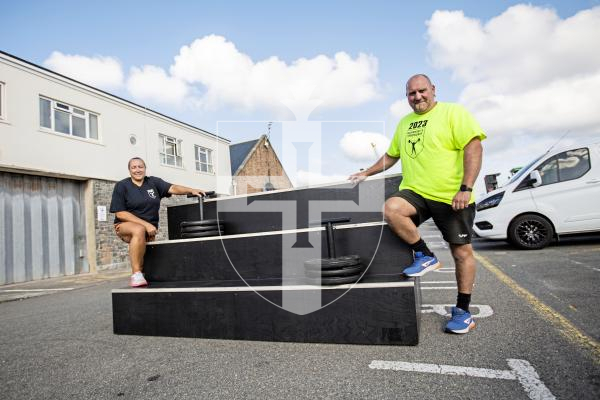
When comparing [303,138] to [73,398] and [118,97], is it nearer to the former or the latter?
[73,398]

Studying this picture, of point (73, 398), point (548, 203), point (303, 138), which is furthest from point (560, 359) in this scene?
point (548, 203)

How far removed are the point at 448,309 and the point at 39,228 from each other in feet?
39.2

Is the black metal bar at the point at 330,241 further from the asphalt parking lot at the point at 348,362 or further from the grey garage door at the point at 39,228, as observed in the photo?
the grey garage door at the point at 39,228

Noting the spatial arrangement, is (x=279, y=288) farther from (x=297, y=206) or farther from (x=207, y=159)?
(x=207, y=159)

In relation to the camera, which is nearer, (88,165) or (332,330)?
(332,330)

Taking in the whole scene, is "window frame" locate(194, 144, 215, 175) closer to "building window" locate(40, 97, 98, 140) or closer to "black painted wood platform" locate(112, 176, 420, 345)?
"building window" locate(40, 97, 98, 140)

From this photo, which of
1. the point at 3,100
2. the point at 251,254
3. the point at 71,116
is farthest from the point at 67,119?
the point at 251,254

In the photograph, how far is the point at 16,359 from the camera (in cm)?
300

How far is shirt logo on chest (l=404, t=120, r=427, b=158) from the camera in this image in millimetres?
3098

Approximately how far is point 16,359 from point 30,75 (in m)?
10.7

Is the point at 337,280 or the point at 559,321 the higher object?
the point at 337,280

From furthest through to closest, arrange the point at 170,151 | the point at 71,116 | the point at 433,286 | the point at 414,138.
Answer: the point at 170,151, the point at 71,116, the point at 433,286, the point at 414,138

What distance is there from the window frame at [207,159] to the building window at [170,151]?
1.44 metres

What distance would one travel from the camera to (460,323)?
2.87 meters
